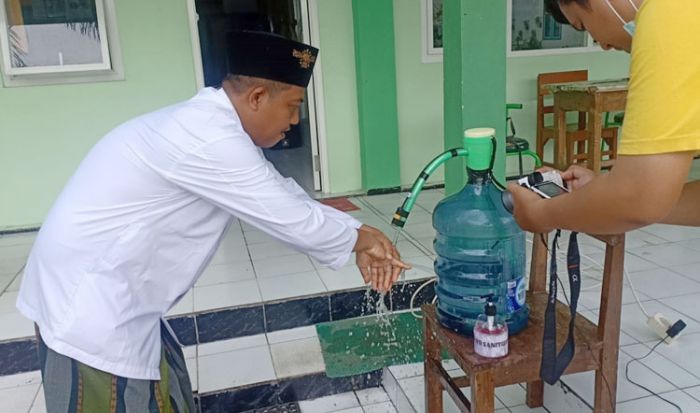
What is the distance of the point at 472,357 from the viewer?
1493 mm

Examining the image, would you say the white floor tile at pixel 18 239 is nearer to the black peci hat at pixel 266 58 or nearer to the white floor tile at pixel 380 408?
the white floor tile at pixel 380 408

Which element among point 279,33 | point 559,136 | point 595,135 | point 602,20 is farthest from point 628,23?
point 279,33

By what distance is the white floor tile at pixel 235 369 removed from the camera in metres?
2.31

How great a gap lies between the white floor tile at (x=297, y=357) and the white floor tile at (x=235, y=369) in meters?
0.04

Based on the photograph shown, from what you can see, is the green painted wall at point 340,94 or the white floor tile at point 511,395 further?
the green painted wall at point 340,94

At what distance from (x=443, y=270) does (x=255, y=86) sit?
3.10ft

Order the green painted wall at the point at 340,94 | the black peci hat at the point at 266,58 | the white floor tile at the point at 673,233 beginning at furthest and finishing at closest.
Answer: the green painted wall at the point at 340,94
the white floor tile at the point at 673,233
the black peci hat at the point at 266,58

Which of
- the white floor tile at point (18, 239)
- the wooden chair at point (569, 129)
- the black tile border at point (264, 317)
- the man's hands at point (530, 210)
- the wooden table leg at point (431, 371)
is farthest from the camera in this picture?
the wooden chair at point (569, 129)

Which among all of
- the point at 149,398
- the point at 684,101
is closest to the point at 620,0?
the point at 684,101

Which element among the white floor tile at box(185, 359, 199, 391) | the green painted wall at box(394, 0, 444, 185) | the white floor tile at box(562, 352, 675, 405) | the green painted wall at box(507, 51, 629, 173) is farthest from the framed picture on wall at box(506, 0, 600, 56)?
the white floor tile at box(185, 359, 199, 391)

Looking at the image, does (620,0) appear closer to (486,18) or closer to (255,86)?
(255,86)

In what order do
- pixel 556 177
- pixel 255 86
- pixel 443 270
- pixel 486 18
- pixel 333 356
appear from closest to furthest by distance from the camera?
1. pixel 556 177
2. pixel 255 86
3. pixel 443 270
4. pixel 333 356
5. pixel 486 18

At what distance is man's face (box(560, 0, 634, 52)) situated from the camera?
3.03ft

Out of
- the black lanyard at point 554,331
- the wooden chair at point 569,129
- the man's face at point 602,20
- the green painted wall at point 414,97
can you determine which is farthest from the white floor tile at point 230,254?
the wooden chair at point 569,129
